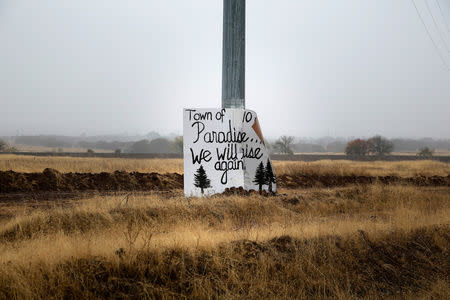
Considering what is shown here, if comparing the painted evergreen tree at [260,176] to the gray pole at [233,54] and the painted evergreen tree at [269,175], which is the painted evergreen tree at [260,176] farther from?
the gray pole at [233,54]

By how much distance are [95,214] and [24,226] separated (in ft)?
4.08

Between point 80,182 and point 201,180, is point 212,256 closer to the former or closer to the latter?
point 201,180

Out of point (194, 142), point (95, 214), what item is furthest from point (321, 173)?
point (95, 214)

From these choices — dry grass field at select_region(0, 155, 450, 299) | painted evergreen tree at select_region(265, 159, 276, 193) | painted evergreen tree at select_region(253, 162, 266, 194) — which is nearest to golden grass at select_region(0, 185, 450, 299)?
dry grass field at select_region(0, 155, 450, 299)

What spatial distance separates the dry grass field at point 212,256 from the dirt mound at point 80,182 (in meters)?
3.60

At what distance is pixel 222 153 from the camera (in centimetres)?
1008

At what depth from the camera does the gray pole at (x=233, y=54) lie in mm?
10258

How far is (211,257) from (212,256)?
2 centimetres

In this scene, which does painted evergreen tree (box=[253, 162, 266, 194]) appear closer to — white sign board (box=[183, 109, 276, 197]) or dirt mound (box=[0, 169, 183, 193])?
white sign board (box=[183, 109, 276, 197])

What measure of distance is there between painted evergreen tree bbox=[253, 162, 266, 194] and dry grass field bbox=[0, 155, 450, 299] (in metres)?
2.14

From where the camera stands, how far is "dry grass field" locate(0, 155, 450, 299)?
4.42m

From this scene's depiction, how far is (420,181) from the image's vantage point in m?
15.7

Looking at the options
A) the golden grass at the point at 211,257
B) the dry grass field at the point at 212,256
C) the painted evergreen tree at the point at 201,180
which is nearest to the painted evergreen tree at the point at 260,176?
the painted evergreen tree at the point at 201,180

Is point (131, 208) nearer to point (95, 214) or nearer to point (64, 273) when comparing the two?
point (95, 214)
